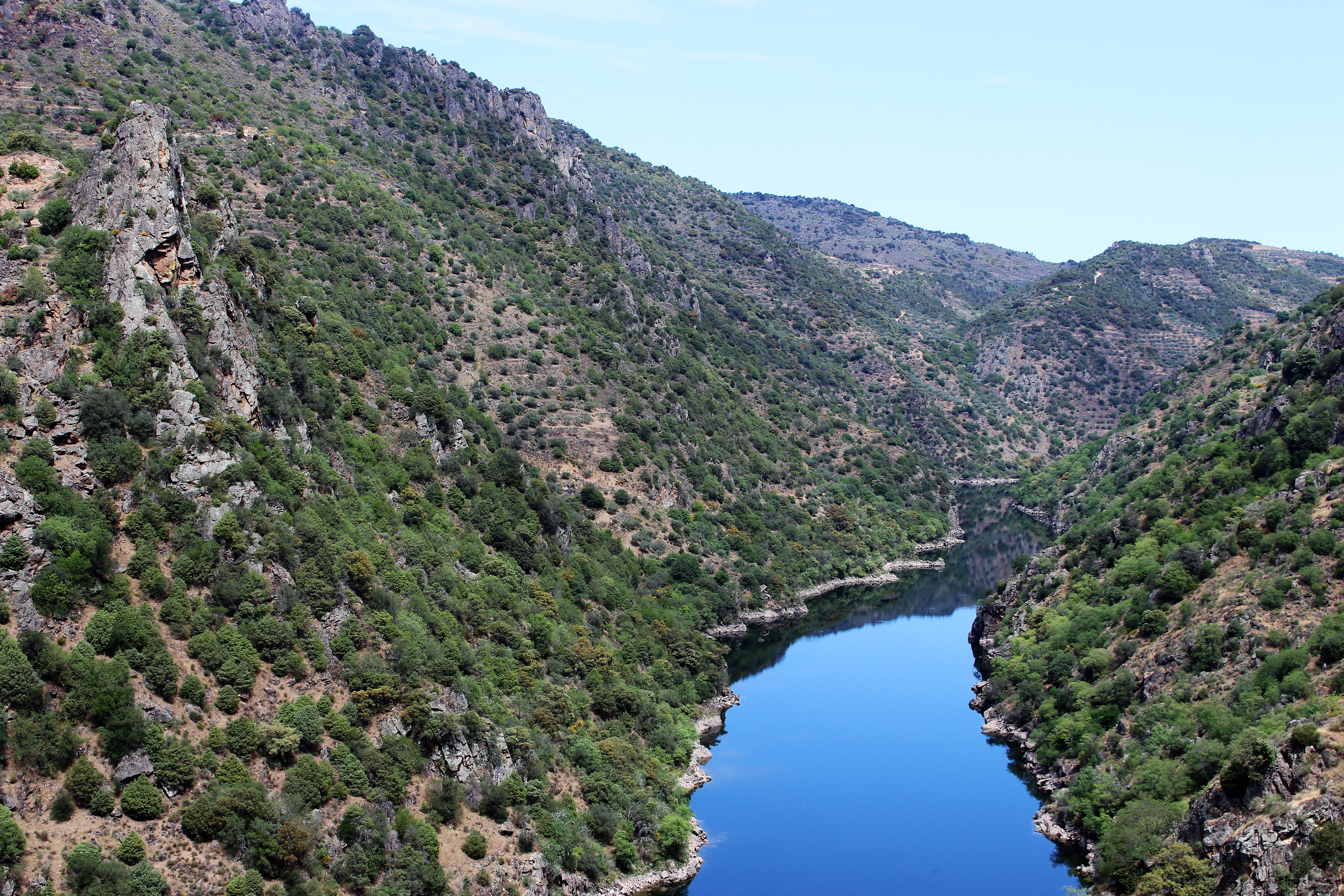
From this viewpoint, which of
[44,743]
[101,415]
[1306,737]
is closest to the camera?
[44,743]

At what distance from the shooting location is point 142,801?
33.0 metres

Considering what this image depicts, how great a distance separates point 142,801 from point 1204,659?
47.6m

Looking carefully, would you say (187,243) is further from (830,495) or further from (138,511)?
(830,495)

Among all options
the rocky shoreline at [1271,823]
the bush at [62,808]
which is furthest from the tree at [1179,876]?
the bush at [62,808]

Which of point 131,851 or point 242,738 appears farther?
point 242,738

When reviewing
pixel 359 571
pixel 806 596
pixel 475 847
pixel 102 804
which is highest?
pixel 359 571

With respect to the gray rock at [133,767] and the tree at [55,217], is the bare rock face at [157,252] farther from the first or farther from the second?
the gray rock at [133,767]

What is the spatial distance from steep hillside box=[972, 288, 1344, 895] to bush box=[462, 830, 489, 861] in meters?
26.5

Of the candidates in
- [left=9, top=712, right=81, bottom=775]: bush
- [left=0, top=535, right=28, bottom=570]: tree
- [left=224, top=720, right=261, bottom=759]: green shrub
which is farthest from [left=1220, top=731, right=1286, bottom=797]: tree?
[left=0, top=535, right=28, bottom=570]: tree

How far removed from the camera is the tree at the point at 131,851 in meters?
31.5

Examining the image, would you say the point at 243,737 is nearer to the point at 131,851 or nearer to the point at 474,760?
the point at 131,851

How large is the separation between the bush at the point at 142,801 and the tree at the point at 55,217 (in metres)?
27.3

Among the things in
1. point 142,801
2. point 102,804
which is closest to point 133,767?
point 142,801

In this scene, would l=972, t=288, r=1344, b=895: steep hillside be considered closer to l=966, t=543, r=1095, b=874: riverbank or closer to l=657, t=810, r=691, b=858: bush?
l=966, t=543, r=1095, b=874: riverbank
